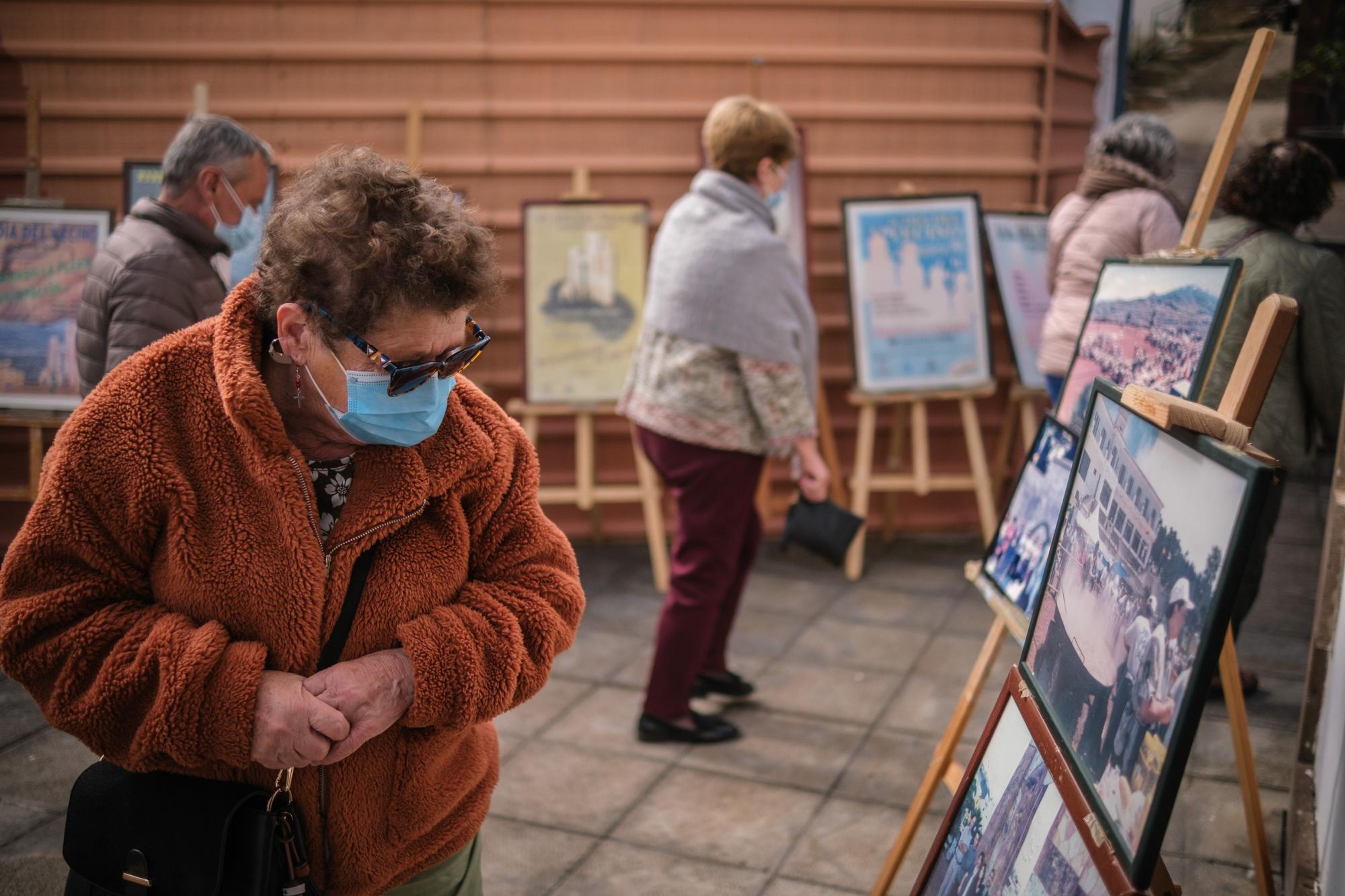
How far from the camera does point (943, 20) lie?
17.1 feet

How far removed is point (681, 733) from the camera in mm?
3447

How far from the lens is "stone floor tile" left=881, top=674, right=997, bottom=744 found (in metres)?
3.57

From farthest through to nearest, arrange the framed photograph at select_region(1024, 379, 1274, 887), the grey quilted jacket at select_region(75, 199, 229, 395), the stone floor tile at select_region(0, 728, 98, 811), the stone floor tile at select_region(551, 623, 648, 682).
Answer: the stone floor tile at select_region(551, 623, 648, 682) < the stone floor tile at select_region(0, 728, 98, 811) < the grey quilted jacket at select_region(75, 199, 229, 395) < the framed photograph at select_region(1024, 379, 1274, 887)

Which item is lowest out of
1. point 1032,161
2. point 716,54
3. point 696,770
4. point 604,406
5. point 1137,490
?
point 696,770

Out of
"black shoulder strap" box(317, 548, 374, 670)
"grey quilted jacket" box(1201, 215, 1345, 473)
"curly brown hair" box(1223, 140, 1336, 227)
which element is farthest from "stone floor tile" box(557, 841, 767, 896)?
"curly brown hair" box(1223, 140, 1336, 227)

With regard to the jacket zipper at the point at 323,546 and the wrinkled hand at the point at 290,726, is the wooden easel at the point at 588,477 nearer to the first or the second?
the jacket zipper at the point at 323,546

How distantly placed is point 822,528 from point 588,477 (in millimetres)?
1712

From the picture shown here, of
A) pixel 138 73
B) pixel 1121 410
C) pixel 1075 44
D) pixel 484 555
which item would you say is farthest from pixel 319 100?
pixel 1121 410

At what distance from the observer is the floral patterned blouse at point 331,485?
1.54 metres

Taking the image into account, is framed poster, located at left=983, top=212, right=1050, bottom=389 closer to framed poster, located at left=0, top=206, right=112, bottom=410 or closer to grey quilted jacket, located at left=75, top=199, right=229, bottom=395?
grey quilted jacket, located at left=75, top=199, right=229, bottom=395

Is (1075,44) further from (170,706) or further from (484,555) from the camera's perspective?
(170,706)

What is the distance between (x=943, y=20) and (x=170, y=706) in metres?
4.76

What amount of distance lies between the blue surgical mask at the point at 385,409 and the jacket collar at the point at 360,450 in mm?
32

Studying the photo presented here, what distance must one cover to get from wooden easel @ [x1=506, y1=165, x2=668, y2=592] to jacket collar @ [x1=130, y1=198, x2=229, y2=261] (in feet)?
6.17
